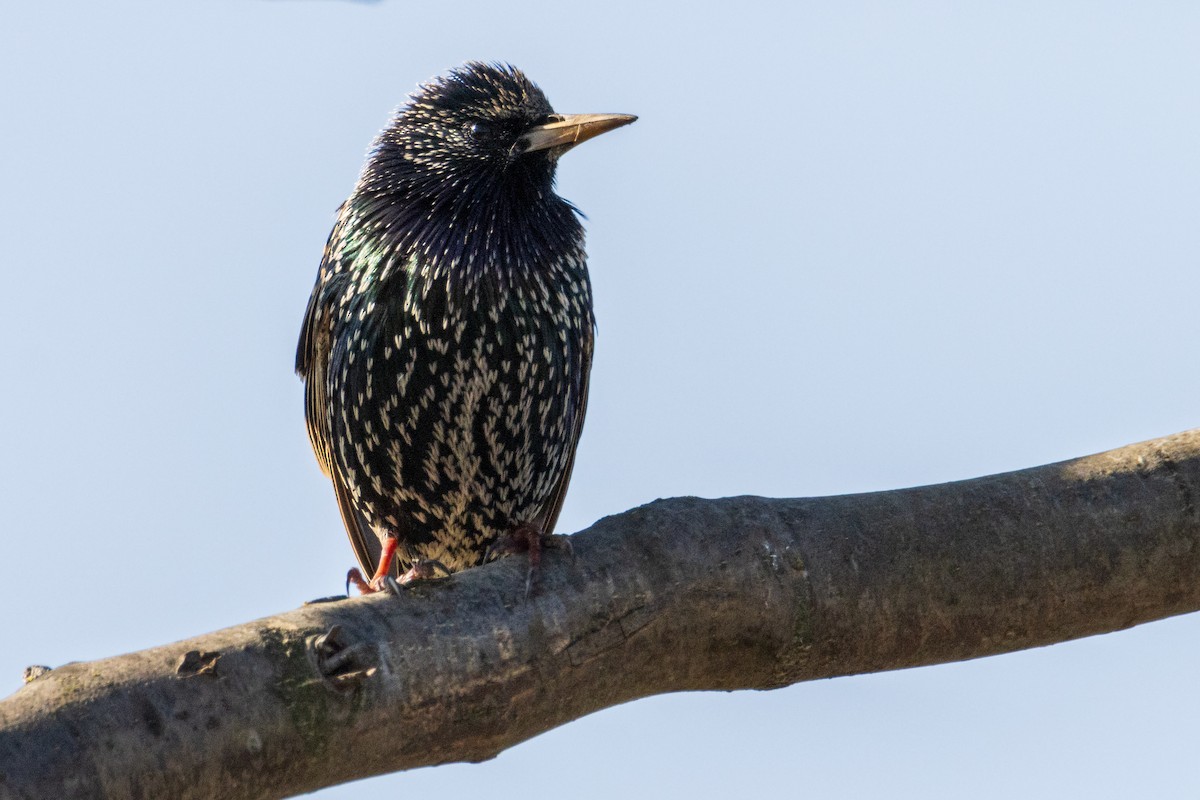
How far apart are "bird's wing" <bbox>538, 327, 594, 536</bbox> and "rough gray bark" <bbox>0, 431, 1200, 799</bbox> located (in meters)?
1.69

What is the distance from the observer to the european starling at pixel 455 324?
14.7 ft

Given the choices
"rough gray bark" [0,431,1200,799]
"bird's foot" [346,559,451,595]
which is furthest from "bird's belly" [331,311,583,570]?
"rough gray bark" [0,431,1200,799]

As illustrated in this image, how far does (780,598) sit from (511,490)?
1718mm

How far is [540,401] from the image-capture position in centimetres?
463

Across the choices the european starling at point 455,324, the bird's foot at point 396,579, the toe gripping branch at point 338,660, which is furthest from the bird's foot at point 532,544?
the european starling at point 455,324

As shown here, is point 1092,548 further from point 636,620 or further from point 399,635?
point 399,635

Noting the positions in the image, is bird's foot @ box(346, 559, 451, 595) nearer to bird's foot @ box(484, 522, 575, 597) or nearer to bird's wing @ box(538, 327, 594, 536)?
bird's foot @ box(484, 522, 575, 597)

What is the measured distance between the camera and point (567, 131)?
15.6ft

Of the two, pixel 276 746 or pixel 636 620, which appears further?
pixel 636 620

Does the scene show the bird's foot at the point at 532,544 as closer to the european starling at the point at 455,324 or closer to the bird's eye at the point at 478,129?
the european starling at the point at 455,324

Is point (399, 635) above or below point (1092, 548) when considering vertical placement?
above

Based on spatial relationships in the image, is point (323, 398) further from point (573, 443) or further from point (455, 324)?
point (573, 443)

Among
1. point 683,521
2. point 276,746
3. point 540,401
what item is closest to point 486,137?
point 540,401

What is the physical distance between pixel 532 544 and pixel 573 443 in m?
1.85
